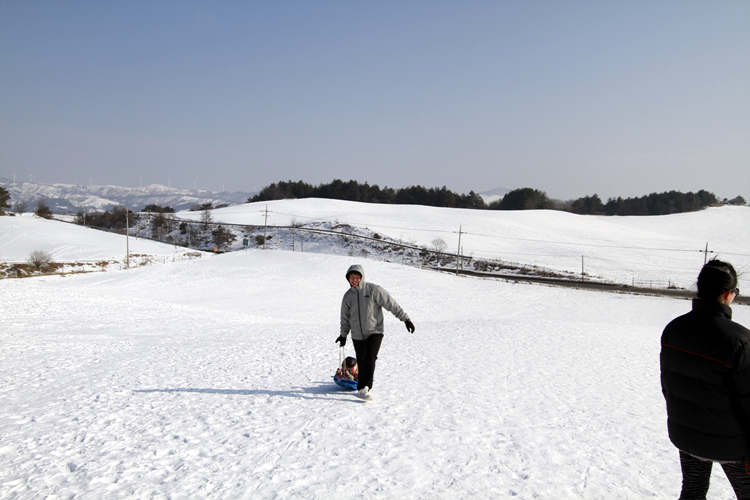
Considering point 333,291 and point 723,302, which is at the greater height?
point 723,302

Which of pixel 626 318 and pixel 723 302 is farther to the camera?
pixel 626 318

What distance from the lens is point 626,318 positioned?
2736 cm

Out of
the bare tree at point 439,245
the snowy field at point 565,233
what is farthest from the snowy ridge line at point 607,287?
the bare tree at point 439,245

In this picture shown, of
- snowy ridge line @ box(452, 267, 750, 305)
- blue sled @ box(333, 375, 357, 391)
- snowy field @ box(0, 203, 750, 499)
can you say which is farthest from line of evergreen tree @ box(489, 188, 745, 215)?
blue sled @ box(333, 375, 357, 391)

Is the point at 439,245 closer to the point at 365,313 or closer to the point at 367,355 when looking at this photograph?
the point at 367,355

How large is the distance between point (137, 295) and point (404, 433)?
95.4 feet

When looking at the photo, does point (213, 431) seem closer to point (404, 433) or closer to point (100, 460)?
point (100, 460)

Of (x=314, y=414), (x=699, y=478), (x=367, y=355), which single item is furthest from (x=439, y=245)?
(x=699, y=478)

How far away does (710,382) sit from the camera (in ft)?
10.3

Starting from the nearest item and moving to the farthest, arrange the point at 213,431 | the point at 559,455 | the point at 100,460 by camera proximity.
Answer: the point at 100,460 → the point at 559,455 → the point at 213,431

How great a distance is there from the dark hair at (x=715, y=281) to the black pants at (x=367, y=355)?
174 inches

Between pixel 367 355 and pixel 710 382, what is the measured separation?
4.66m

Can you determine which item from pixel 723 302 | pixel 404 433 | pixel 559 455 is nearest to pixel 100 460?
pixel 404 433

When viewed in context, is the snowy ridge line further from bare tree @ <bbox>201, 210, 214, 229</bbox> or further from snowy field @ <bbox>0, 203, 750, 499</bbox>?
bare tree @ <bbox>201, 210, 214, 229</bbox>
